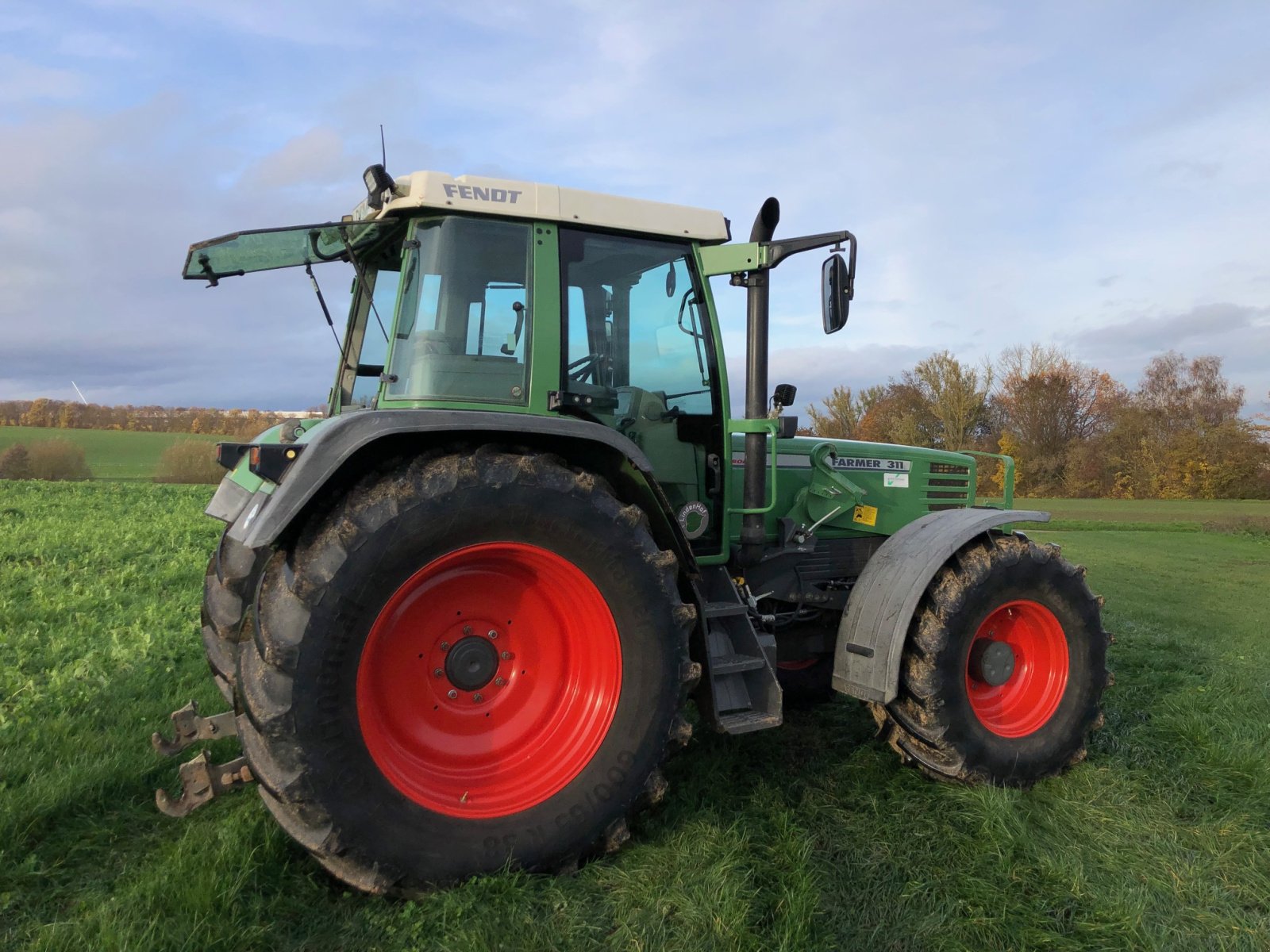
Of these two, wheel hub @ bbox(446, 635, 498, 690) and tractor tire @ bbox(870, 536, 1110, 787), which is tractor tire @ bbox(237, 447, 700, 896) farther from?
tractor tire @ bbox(870, 536, 1110, 787)

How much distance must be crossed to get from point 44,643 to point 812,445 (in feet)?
16.6

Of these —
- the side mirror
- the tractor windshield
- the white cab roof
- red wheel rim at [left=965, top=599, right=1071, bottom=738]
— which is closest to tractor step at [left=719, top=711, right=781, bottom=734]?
red wheel rim at [left=965, top=599, right=1071, bottom=738]

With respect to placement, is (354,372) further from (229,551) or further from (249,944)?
(249,944)

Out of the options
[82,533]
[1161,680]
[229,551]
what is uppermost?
[229,551]

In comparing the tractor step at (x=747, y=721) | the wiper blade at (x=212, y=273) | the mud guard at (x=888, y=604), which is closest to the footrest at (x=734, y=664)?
the tractor step at (x=747, y=721)

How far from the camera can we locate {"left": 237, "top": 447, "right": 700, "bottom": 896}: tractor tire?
2.43 metres

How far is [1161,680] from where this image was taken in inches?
225

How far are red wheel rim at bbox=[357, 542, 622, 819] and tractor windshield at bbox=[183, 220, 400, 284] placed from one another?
1.59 metres

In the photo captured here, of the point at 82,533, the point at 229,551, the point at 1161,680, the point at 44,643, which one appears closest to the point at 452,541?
the point at 229,551

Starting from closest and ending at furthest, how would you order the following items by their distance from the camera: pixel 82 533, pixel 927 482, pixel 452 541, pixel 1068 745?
pixel 452 541, pixel 1068 745, pixel 927 482, pixel 82 533

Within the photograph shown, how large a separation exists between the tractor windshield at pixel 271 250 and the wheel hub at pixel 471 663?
176cm

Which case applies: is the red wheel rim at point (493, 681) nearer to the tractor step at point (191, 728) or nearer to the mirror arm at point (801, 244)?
the tractor step at point (191, 728)

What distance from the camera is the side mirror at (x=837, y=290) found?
3.50m

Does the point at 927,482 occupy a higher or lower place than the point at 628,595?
higher
